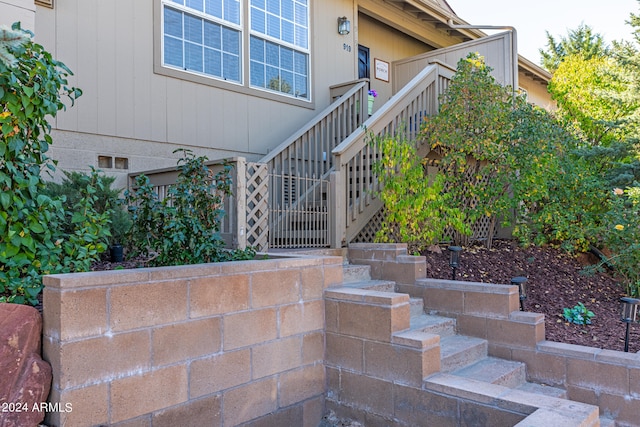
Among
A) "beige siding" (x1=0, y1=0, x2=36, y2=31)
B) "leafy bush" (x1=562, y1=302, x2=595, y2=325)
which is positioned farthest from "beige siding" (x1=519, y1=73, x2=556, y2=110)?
"beige siding" (x1=0, y1=0, x2=36, y2=31)

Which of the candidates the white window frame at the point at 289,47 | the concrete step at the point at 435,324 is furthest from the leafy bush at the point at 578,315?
the white window frame at the point at 289,47

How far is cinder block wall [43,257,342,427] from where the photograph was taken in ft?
8.26

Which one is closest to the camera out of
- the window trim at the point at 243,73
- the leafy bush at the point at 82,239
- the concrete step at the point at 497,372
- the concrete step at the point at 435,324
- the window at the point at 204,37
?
the leafy bush at the point at 82,239

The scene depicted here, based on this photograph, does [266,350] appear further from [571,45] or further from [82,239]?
[571,45]

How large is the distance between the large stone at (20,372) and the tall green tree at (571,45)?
77.7 feet

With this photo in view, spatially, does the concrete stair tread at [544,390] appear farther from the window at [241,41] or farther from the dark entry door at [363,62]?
the dark entry door at [363,62]

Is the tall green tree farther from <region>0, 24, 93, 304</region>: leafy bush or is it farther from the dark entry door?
<region>0, 24, 93, 304</region>: leafy bush

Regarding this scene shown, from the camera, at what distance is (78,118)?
5.37 m

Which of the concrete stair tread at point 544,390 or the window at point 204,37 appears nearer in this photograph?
the concrete stair tread at point 544,390

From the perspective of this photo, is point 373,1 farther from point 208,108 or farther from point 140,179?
point 140,179

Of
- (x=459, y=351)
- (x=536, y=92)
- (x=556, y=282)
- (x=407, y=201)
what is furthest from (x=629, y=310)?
(x=536, y=92)

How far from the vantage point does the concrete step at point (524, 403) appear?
8.46ft

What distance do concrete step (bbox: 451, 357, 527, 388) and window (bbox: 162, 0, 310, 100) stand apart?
4922 mm

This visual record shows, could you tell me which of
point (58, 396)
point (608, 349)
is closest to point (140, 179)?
point (58, 396)
